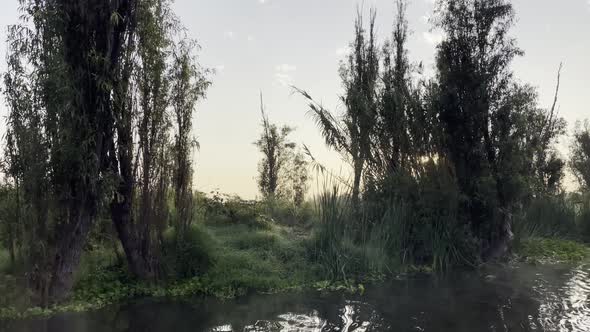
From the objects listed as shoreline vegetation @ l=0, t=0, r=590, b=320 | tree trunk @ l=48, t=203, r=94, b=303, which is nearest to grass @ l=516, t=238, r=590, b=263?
shoreline vegetation @ l=0, t=0, r=590, b=320

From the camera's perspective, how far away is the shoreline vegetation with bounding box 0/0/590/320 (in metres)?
8.37

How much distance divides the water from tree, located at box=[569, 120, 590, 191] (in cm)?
1472

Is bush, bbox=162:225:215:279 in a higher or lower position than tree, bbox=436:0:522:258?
lower

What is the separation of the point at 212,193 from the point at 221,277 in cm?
510

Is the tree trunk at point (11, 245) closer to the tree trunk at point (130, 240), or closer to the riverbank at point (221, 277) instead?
the riverbank at point (221, 277)

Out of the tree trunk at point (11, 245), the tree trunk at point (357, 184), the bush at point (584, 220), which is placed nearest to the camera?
the tree trunk at point (11, 245)

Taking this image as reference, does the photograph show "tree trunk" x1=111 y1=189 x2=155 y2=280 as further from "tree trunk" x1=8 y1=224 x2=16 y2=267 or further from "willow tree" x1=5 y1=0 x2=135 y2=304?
"tree trunk" x1=8 y1=224 x2=16 y2=267

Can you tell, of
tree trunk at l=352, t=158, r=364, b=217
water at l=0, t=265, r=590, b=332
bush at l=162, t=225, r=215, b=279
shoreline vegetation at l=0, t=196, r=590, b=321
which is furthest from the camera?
tree trunk at l=352, t=158, r=364, b=217

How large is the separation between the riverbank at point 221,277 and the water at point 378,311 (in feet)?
1.34

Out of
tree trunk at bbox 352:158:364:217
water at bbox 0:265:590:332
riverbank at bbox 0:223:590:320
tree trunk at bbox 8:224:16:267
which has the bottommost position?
water at bbox 0:265:590:332

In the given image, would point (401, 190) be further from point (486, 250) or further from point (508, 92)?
point (508, 92)

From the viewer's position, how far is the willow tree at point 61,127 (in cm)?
820

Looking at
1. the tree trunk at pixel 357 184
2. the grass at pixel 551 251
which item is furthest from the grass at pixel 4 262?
the grass at pixel 551 251

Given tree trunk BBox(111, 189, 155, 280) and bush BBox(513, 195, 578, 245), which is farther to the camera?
bush BBox(513, 195, 578, 245)
